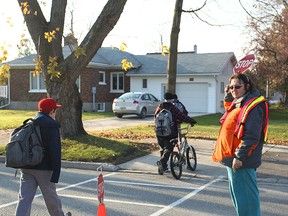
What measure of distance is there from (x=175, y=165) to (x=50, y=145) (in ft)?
14.1

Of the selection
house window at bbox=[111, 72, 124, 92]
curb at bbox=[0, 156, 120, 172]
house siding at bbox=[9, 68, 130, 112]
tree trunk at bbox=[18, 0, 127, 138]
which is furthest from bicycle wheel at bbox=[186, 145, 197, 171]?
house window at bbox=[111, 72, 124, 92]

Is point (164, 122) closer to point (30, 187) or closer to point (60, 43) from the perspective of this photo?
point (30, 187)

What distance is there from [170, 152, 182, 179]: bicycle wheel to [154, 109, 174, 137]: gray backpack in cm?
47

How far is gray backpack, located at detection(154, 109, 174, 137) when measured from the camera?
8.52 metres

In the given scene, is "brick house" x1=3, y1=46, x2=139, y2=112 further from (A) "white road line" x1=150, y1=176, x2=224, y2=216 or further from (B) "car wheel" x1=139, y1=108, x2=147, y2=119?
(A) "white road line" x1=150, y1=176, x2=224, y2=216

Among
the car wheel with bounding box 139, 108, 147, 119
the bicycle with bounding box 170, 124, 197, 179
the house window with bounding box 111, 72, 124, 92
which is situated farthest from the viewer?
the house window with bounding box 111, 72, 124, 92

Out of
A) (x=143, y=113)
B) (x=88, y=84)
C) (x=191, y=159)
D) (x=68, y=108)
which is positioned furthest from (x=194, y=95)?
(x=191, y=159)

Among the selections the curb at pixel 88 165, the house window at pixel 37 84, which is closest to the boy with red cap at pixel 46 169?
the curb at pixel 88 165

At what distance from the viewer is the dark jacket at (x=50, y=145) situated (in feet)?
15.8

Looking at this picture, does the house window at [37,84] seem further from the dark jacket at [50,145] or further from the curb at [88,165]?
the dark jacket at [50,145]

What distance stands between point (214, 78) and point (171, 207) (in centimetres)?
2335

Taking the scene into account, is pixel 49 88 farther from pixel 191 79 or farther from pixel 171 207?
pixel 191 79

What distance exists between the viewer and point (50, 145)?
15.8 feet

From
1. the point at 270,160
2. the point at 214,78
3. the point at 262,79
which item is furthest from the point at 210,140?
the point at 262,79
